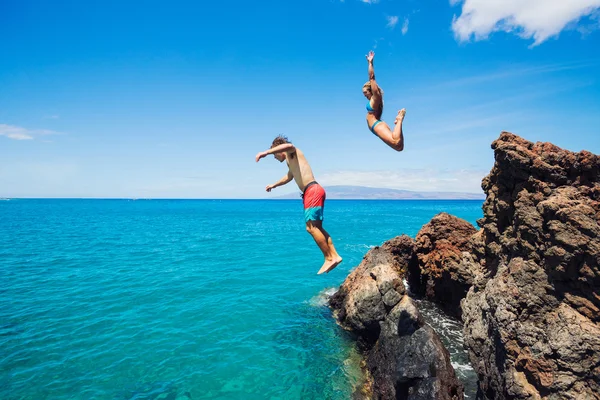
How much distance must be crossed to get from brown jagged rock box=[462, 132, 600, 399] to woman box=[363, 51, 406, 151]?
4624mm

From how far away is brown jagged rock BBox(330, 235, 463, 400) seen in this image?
9516 mm

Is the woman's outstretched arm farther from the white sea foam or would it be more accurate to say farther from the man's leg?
the white sea foam

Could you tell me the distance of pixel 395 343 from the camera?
1112cm

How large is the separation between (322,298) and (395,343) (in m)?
9.92

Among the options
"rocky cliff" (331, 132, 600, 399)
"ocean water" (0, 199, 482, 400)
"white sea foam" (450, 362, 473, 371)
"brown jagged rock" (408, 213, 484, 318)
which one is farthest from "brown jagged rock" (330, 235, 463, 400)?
"brown jagged rock" (408, 213, 484, 318)

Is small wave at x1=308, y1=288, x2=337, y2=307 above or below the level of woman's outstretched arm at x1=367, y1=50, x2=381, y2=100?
below

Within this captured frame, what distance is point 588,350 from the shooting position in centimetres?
646

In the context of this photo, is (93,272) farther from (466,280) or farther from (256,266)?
(466,280)

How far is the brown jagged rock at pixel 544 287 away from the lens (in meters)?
6.66

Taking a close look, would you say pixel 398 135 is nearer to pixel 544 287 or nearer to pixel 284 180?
pixel 284 180

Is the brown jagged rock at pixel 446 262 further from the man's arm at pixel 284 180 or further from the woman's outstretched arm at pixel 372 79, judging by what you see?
the woman's outstretched arm at pixel 372 79

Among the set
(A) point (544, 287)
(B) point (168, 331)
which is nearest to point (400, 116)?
(A) point (544, 287)

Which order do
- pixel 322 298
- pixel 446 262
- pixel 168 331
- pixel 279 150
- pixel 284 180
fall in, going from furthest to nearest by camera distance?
pixel 322 298 → pixel 446 262 → pixel 168 331 → pixel 284 180 → pixel 279 150

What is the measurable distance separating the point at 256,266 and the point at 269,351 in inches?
633
